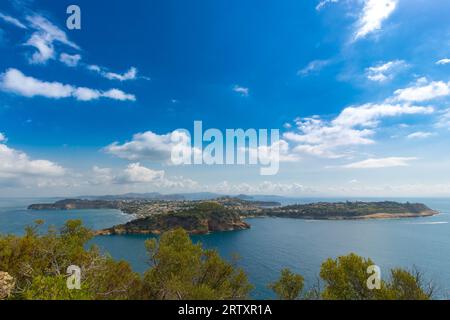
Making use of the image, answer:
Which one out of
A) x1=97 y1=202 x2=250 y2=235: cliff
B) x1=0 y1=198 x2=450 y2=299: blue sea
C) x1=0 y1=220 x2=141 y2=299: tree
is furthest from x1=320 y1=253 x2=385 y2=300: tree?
x1=97 y1=202 x2=250 y2=235: cliff

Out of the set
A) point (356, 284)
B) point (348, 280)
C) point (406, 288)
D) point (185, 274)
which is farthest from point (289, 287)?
point (185, 274)

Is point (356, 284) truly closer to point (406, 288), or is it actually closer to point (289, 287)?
point (406, 288)

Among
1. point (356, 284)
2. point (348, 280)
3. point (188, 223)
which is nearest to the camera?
point (356, 284)

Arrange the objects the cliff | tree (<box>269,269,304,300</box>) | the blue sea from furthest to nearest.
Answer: the cliff, the blue sea, tree (<box>269,269,304,300</box>)

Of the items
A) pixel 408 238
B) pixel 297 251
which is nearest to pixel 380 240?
pixel 408 238

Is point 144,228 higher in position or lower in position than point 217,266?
lower

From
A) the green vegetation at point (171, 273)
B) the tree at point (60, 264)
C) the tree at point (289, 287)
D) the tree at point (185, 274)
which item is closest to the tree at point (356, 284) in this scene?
the green vegetation at point (171, 273)

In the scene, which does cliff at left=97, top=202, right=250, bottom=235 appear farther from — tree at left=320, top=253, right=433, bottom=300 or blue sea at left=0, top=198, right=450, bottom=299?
tree at left=320, top=253, right=433, bottom=300
